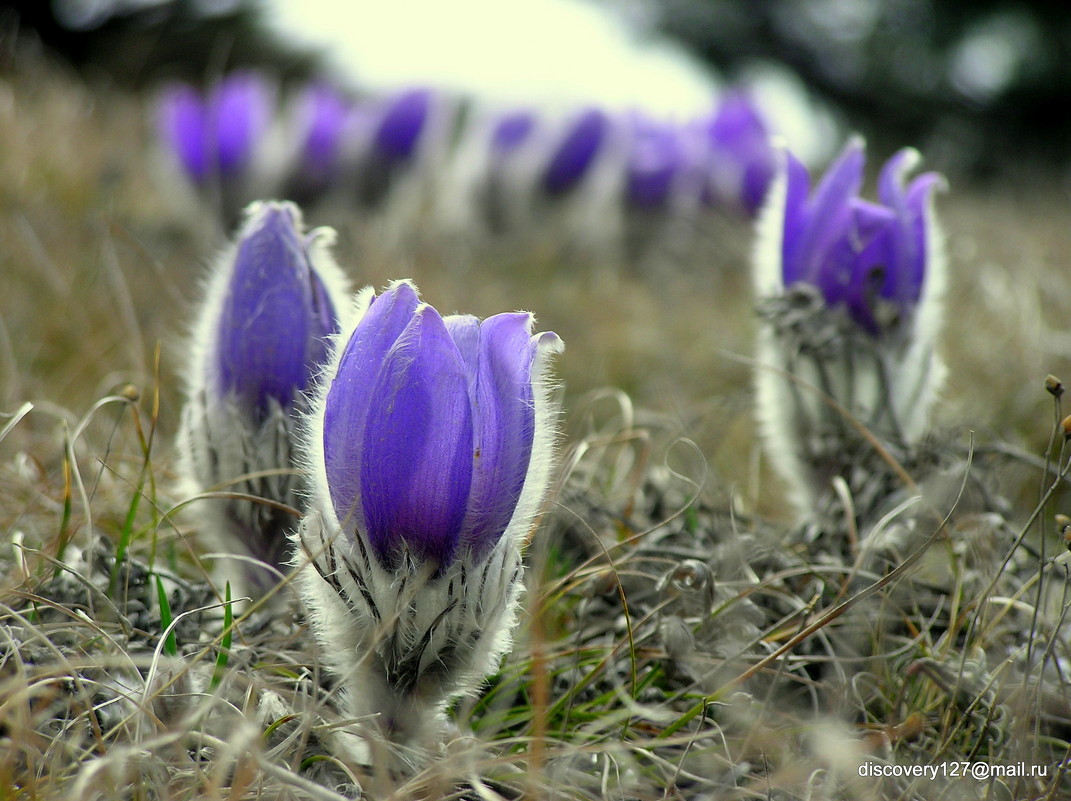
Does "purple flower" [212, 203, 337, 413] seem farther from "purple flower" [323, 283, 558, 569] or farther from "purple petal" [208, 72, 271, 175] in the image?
"purple petal" [208, 72, 271, 175]

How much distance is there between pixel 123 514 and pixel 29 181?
1.85 meters

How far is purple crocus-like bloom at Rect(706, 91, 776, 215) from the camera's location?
2959mm

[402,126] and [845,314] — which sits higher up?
[845,314]

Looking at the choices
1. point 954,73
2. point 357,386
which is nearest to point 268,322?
point 357,386

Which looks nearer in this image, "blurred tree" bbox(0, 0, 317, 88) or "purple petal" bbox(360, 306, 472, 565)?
"purple petal" bbox(360, 306, 472, 565)

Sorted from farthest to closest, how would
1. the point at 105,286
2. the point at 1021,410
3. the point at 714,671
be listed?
the point at 105,286 < the point at 1021,410 < the point at 714,671

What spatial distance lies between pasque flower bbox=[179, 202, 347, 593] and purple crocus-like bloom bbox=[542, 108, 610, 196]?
2202 mm

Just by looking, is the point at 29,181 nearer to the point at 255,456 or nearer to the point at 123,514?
the point at 123,514

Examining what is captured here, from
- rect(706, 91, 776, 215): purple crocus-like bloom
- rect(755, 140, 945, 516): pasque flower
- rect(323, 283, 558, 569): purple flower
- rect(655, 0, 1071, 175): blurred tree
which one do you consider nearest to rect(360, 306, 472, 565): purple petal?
rect(323, 283, 558, 569): purple flower

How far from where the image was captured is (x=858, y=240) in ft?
3.88

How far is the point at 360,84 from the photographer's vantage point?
6.05 meters

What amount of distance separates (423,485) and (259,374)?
29 cm

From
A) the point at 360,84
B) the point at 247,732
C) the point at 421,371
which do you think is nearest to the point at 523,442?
the point at 421,371

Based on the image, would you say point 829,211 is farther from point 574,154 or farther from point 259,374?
point 574,154
